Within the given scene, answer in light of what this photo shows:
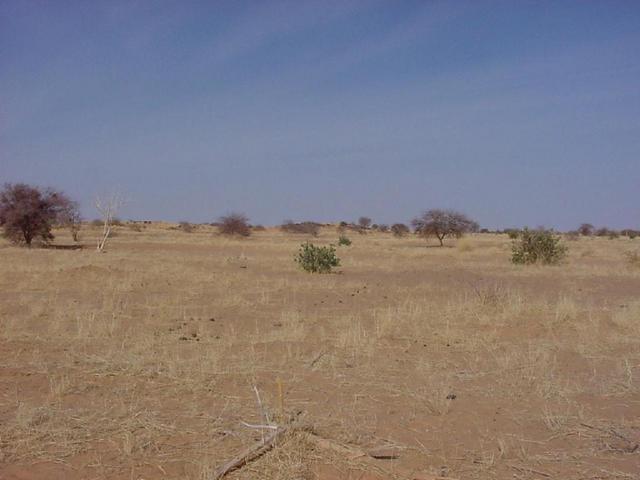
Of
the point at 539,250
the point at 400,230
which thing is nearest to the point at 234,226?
the point at 400,230

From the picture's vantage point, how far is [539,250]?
29.5m

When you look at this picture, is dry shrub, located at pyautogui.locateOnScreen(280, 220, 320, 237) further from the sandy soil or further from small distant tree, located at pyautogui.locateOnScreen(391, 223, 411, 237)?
the sandy soil

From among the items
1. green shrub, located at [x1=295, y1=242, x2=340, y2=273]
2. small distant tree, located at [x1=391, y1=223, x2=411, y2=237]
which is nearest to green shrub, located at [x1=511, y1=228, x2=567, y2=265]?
green shrub, located at [x1=295, y1=242, x2=340, y2=273]

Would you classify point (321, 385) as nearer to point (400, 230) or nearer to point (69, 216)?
point (69, 216)

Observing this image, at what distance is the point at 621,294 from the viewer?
725 inches

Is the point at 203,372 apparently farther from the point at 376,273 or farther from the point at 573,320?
the point at 376,273

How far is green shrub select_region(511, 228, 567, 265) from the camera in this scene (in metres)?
29.2

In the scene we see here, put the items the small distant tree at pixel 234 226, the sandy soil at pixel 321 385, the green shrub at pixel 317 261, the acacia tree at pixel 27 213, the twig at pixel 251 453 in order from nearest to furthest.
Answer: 1. the twig at pixel 251 453
2. the sandy soil at pixel 321 385
3. the green shrub at pixel 317 261
4. the acacia tree at pixel 27 213
5. the small distant tree at pixel 234 226

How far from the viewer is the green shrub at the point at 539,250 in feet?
95.9

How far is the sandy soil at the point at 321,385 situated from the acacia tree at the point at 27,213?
2883 cm

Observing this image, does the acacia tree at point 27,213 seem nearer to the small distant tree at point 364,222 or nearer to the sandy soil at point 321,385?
the sandy soil at point 321,385

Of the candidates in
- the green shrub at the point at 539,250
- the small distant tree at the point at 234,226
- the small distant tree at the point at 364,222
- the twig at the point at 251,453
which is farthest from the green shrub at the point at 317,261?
the small distant tree at the point at 364,222

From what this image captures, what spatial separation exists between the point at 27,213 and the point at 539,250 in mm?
32700

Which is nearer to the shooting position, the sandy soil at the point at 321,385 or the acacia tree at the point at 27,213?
the sandy soil at the point at 321,385
